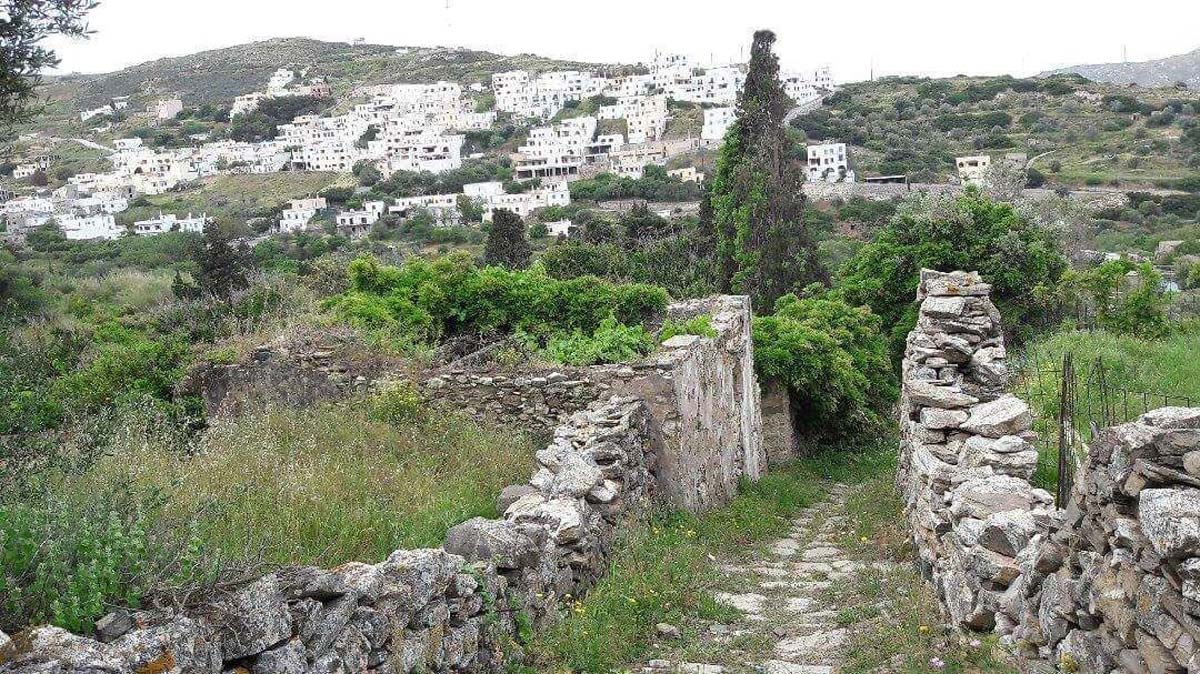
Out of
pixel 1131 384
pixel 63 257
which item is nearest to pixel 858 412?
pixel 1131 384

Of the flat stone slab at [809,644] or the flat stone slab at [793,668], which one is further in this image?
the flat stone slab at [809,644]

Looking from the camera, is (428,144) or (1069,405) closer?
(1069,405)

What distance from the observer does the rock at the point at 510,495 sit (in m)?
6.78

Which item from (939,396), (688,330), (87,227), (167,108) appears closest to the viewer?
(939,396)

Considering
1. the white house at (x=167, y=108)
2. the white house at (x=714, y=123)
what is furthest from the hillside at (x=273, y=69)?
the white house at (x=714, y=123)

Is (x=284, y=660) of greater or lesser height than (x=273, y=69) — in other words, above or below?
below

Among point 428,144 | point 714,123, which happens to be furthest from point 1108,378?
point 428,144

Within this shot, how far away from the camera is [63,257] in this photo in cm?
4309

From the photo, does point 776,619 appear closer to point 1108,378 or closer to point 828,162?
point 1108,378

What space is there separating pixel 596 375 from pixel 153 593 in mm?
6514

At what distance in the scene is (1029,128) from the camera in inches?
3155

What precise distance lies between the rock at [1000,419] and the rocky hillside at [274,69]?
139 meters

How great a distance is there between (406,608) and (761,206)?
26.5m

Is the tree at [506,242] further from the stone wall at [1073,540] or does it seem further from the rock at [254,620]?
the rock at [254,620]
